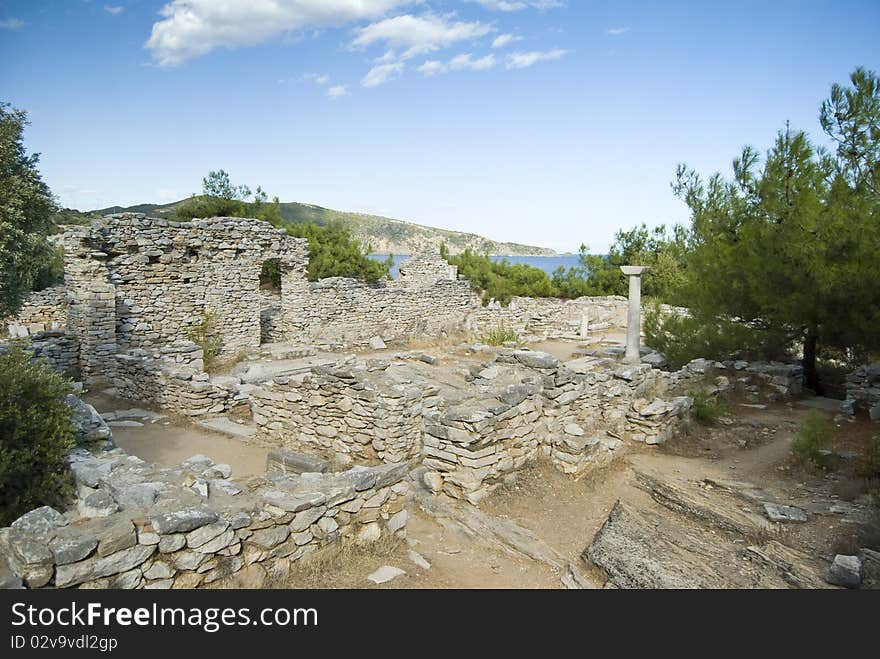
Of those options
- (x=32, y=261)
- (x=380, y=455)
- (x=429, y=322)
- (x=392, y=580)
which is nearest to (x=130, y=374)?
(x=32, y=261)

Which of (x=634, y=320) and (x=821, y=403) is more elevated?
(x=634, y=320)

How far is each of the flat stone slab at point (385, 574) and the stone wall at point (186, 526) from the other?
387 millimetres

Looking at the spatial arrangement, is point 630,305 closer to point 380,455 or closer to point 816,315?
point 816,315

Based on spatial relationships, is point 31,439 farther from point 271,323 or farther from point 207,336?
point 271,323

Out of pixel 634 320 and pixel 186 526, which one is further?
pixel 634 320

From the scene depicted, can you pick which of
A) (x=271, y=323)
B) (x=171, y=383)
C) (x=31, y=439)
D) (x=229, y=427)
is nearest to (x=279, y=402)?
(x=229, y=427)

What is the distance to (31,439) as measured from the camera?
16.1 ft

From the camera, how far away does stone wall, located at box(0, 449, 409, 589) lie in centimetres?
329

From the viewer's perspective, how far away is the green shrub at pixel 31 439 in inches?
175

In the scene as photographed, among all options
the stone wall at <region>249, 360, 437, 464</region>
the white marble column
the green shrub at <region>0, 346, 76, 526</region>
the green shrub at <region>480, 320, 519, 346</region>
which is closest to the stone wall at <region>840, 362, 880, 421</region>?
the white marble column

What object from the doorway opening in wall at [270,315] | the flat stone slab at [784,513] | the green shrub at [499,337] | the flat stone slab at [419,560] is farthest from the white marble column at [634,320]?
the flat stone slab at [419,560]

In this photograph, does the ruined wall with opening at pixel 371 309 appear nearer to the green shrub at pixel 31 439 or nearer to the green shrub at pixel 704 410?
the green shrub at pixel 704 410

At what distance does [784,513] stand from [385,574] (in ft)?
14.7
